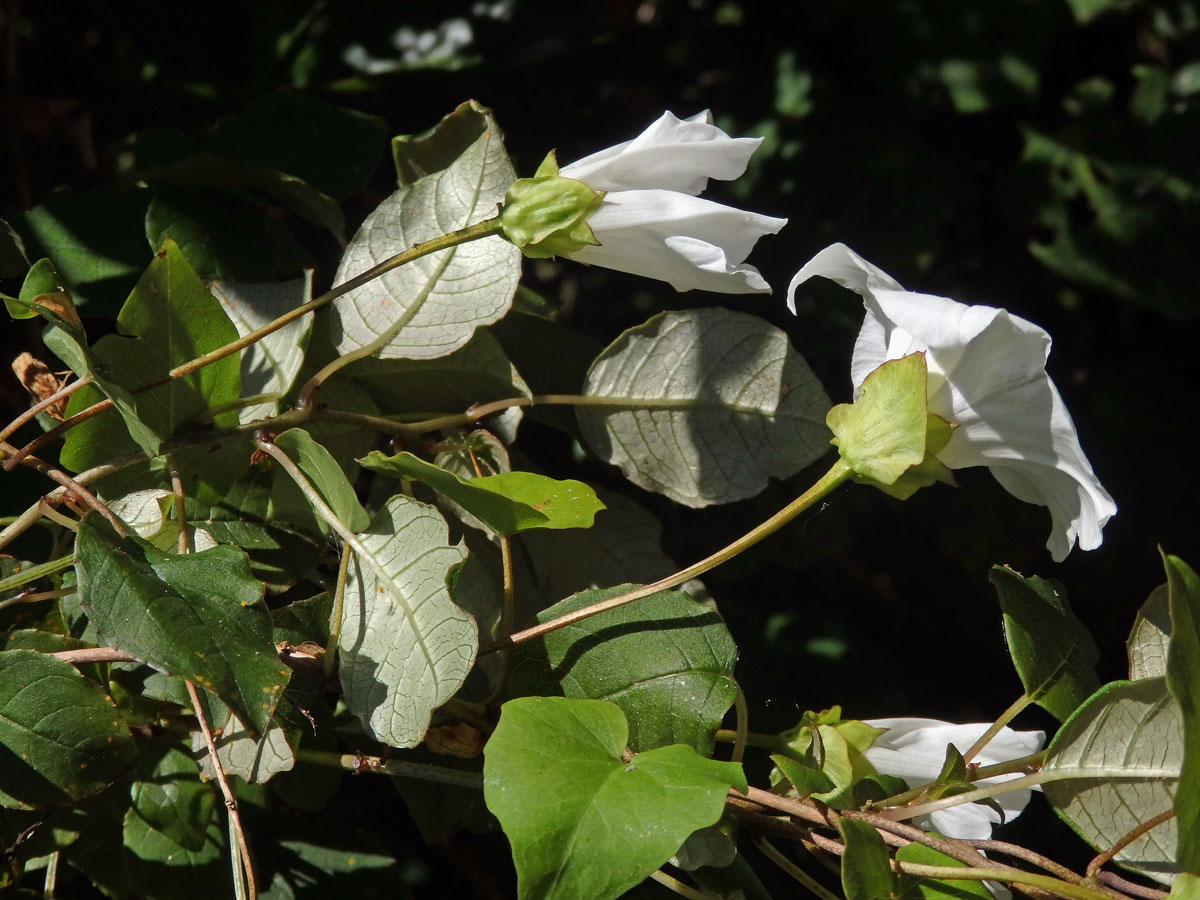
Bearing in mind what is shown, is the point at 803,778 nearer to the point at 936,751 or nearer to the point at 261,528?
the point at 936,751

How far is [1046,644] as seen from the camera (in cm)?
44

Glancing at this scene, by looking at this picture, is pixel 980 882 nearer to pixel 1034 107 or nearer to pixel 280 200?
pixel 280 200

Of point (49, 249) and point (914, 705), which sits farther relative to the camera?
point (914, 705)

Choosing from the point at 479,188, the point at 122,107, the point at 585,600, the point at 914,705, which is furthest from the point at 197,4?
the point at 914,705

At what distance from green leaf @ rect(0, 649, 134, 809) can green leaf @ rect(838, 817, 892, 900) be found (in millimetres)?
307

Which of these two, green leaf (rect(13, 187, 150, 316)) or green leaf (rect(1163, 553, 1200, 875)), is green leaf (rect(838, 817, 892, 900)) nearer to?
green leaf (rect(1163, 553, 1200, 875))

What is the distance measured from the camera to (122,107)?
78cm

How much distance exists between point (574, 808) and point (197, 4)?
74 centimetres

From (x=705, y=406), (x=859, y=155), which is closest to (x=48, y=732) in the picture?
(x=705, y=406)

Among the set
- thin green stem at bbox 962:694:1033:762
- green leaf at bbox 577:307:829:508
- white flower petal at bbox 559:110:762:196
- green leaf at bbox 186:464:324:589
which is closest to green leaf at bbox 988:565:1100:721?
thin green stem at bbox 962:694:1033:762

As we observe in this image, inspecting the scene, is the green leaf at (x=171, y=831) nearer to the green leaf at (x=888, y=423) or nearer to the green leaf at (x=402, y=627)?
the green leaf at (x=402, y=627)

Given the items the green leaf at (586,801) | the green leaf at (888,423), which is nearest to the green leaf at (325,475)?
the green leaf at (586,801)

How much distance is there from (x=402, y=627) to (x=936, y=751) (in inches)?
10.4

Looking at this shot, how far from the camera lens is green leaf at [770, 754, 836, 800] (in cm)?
41
